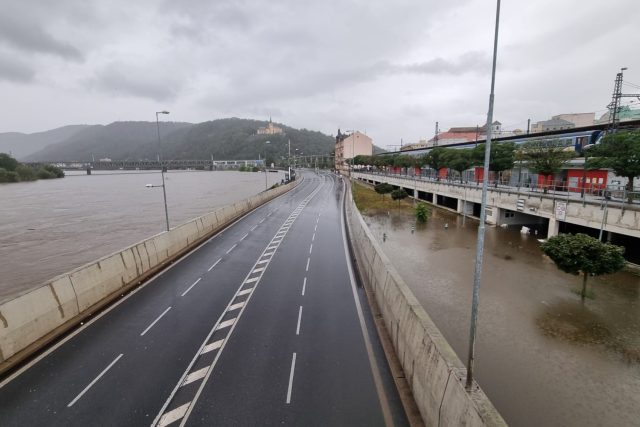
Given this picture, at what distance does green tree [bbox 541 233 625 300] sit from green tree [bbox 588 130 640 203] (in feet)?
30.4

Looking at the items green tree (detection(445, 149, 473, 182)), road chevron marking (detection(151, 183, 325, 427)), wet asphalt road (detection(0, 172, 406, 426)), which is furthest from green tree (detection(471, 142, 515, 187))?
road chevron marking (detection(151, 183, 325, 427))

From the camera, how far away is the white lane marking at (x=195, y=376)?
454 inches

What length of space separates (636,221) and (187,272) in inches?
1173

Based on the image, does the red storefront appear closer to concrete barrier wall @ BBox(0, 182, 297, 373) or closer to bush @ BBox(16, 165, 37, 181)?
concrete barrier wall @ BBox(0, 182, 297, 373)

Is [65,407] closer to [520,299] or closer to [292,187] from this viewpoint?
[520,299]

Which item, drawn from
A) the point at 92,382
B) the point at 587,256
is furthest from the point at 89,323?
the point at 587,256

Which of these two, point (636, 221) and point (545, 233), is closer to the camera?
point (636, 221)

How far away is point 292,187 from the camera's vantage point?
8456 cm

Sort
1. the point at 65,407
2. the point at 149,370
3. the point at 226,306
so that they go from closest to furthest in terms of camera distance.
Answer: the point at 65,407, the point at 149,370, the point at 226,306

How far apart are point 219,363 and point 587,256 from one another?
19473 mm

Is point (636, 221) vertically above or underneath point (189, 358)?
above

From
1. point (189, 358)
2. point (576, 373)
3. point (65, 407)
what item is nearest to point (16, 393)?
point (65, 407)

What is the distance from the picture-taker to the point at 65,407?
10312 mm

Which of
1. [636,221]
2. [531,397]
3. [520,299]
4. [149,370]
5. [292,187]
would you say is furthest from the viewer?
[292,187]
